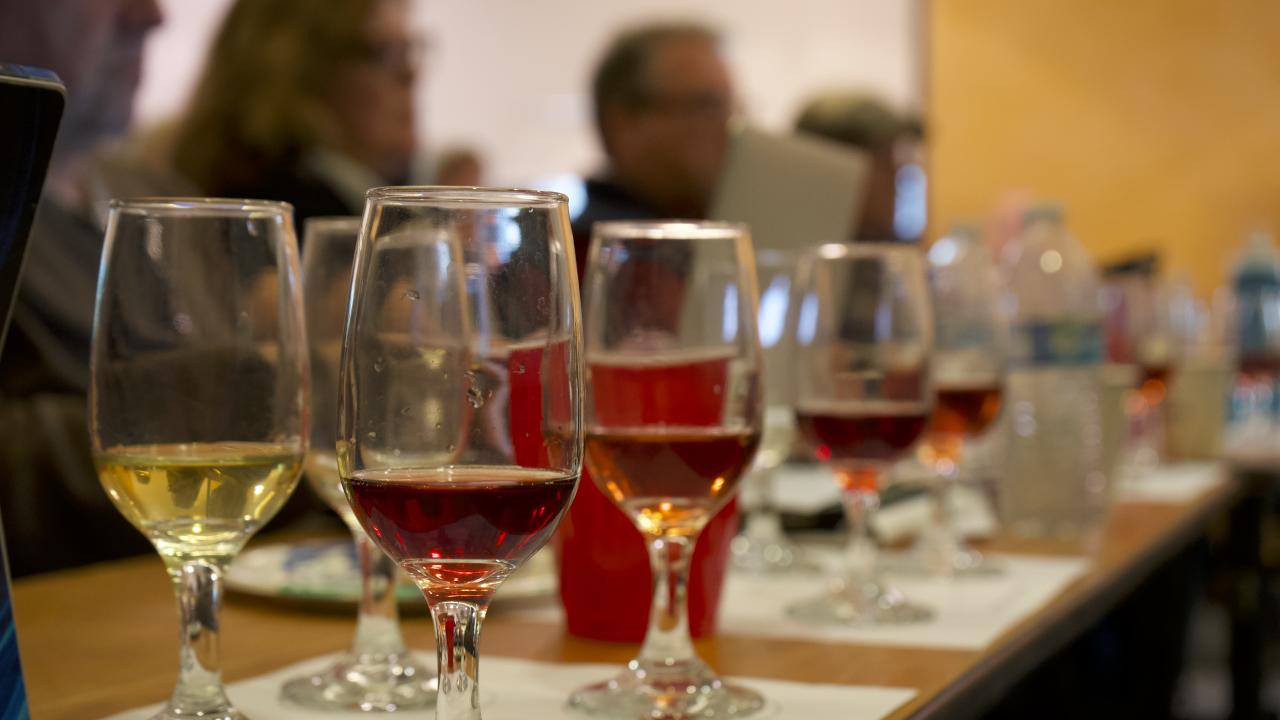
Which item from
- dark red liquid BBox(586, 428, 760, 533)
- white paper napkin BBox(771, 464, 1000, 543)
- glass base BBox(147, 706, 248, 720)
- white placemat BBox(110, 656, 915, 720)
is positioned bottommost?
white paper napkin BBox(771, 464, 1000, 543)

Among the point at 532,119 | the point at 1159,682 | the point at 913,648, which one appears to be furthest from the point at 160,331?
the point at 532,119

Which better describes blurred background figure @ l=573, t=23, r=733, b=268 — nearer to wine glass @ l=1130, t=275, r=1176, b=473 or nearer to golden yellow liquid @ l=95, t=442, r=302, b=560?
wine glass @ l=1130, t=275, r=1176, b=473

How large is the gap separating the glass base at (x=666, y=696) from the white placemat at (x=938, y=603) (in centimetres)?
18

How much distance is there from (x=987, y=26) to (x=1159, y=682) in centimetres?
353

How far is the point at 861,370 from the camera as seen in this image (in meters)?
0.94

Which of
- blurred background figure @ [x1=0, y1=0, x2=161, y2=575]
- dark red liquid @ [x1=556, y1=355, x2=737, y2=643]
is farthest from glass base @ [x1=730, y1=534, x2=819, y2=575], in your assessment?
blurred background figure @ [x1=0, y1=0, x2=161, y2=575]

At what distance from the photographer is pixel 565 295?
0.51 metres

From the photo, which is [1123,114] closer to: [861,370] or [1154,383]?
[1154,383]

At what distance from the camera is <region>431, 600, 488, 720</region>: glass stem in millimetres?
487

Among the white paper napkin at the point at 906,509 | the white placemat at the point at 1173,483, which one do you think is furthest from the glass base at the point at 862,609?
the white placemat at the point at 1173,483

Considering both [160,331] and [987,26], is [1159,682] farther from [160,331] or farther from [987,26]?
[987,26]

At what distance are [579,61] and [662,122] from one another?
2600 mm

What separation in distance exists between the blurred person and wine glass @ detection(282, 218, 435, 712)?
1368 millimetres

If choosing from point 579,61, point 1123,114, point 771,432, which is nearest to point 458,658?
point 771,432
